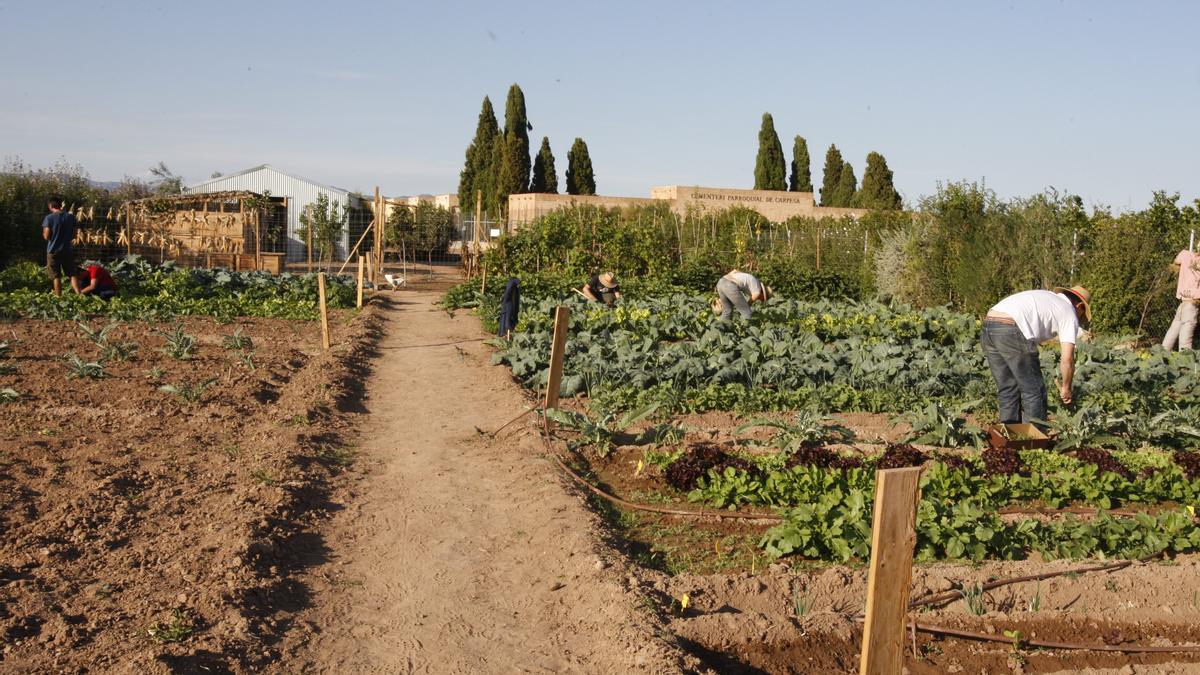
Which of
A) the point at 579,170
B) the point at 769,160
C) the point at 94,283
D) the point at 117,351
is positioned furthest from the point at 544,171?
the point at 117,351

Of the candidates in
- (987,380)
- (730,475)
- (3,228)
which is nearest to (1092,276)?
(987,380)

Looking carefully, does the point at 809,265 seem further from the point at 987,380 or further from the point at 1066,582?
the point at 1066,582

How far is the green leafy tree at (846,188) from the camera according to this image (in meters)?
56.0

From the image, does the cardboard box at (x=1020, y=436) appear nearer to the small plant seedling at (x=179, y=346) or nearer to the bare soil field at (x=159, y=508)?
the bare soil field at (x=159, y=508)

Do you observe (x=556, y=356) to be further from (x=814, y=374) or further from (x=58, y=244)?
(x=58, y=244)

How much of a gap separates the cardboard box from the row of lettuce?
40.3ft

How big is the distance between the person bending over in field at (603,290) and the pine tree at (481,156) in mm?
36066

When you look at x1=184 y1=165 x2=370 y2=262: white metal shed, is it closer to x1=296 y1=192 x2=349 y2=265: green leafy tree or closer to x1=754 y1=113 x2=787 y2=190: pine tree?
x1=296 y1=192 x2=349 y2=265: green leafy tree

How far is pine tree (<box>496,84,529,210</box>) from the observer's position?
157 ft

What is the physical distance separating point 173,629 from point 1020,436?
250 inches

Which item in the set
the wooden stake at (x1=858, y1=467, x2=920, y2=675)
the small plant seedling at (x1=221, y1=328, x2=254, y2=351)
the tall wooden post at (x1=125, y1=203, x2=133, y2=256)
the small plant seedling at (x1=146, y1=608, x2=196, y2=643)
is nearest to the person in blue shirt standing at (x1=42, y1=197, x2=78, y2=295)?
the small plant seedling at (x1=221, y1=328, x2=254, y2=351)

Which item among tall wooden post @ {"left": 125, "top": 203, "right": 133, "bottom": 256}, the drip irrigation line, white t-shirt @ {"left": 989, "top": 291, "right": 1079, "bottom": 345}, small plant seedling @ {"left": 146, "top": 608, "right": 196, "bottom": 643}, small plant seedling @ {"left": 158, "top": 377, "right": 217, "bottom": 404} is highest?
tall wooden post @ {"left": 125, "top": 203, "right": 133, "bottom": 256}

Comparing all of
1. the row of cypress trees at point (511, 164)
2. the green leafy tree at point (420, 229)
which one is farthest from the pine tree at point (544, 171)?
the green leafy tree at point (420, 229)

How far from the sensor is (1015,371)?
325 inches
